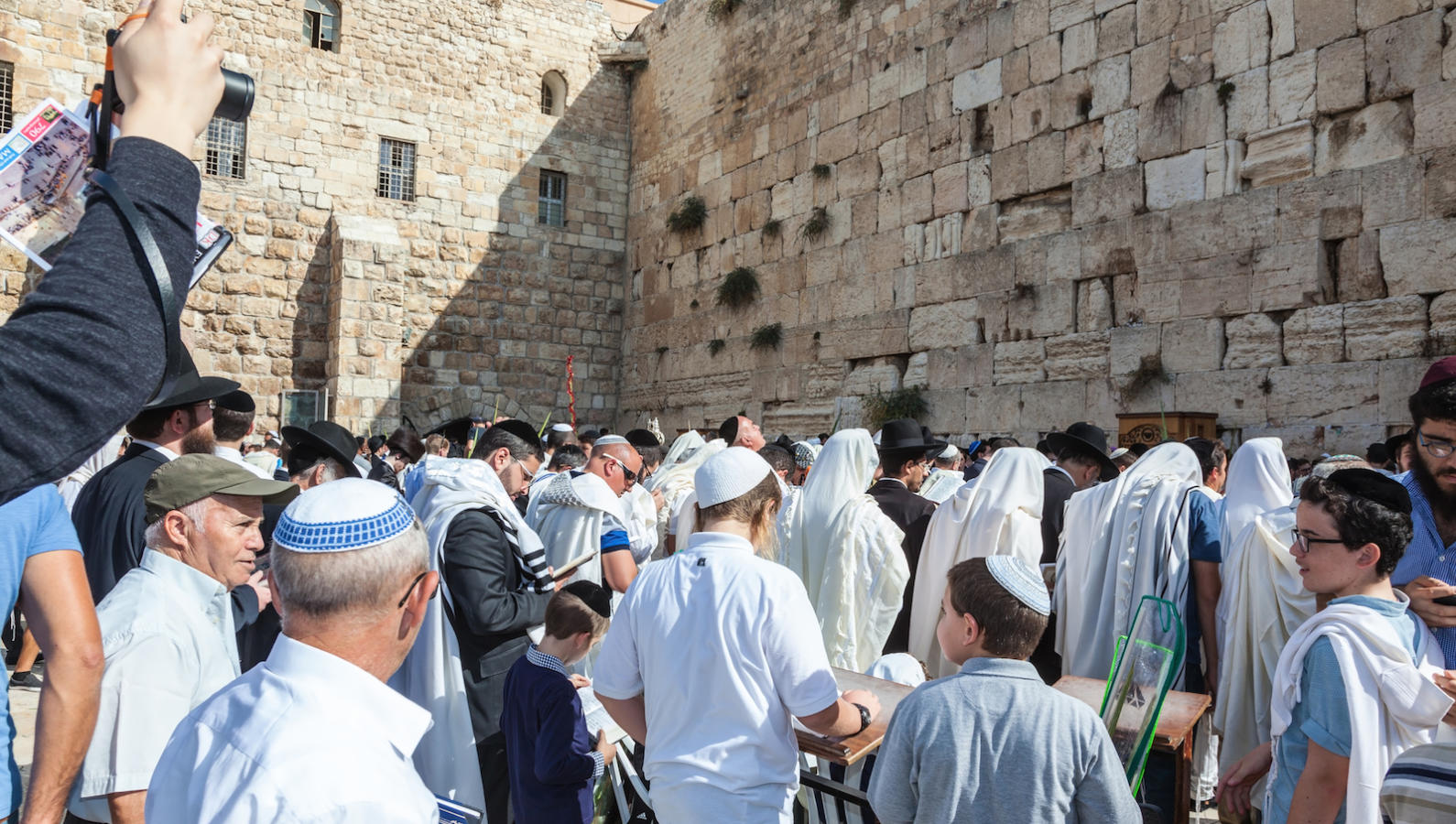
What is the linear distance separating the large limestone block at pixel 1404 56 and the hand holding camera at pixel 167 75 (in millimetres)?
8458

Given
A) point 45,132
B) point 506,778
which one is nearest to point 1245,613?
point 506,778

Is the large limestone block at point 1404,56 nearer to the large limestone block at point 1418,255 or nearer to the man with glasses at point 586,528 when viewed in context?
the large limestone block at point 1418,255

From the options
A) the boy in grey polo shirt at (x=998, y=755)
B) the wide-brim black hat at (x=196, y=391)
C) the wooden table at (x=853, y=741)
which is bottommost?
the wooden table at (x=853, y=741)

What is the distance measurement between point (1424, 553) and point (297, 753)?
2.96m

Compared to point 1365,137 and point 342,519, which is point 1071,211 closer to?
point 1365,137

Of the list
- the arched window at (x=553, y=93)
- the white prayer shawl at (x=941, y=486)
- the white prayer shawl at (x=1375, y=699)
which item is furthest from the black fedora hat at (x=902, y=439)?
the arched window at (x=553, y=93)

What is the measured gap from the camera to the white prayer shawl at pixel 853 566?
4.04 metres

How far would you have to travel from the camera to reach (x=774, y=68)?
44.5 feet

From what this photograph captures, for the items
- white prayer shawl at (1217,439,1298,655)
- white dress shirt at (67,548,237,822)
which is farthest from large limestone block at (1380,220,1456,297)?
white dress shirt at (67,548,237,822)

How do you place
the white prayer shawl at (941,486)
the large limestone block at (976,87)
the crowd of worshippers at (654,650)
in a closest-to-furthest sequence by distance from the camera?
the crowd of worshippers at (654,650) → the white prayer shawl at (941,486) → the large limestone block at (976,87)

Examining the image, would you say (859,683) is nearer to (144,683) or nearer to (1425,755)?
(1425,755)

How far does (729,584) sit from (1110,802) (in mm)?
938

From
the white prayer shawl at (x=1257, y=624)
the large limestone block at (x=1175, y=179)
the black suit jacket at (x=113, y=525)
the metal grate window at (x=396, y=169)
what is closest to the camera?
the black suit jacket at (x=113, y=525)

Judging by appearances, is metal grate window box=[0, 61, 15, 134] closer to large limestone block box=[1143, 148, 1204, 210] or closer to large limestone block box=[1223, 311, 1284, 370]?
large limestone block box=[1143, 148, 1204, 210]
